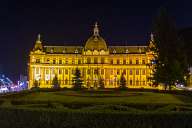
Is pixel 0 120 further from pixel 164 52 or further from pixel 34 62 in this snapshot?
pixel 34 62

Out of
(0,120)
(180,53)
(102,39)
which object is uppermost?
(102,39)

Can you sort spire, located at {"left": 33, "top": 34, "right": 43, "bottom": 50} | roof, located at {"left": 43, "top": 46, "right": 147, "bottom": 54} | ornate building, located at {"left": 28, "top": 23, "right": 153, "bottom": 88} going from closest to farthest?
1. ornate building, located at {"left": 28, "top": 23, "right": 153, "bottom": 88}
2. spire, located at {"left": 33, "top": 34, "right": 43, "bottom": 50}
3. roof, located at {"left": 43, "top": 46, "right": 147, "bottom": 54}

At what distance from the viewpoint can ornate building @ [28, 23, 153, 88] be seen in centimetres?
17012

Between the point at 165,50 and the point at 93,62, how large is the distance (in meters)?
101

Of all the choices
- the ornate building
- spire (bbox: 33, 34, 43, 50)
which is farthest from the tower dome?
spire (bbox: 33, 34, 43, 50)

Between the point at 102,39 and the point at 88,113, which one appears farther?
the point at 102,39

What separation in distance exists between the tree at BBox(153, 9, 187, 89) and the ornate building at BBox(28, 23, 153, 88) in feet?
307

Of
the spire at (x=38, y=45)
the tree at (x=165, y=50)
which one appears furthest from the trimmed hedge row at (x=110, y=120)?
the spire at (x=38, y=45)

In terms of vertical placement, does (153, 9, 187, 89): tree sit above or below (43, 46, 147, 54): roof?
below

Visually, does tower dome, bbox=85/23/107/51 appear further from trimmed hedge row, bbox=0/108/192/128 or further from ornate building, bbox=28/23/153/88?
trimmed hedge row, bbox=0/108/192/128

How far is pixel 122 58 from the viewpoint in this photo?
17588 cm

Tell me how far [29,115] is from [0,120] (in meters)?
2.31

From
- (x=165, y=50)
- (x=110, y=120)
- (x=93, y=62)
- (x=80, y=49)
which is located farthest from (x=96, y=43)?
(x=110, y=120)

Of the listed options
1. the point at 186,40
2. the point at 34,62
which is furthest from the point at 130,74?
the point at 186,40
